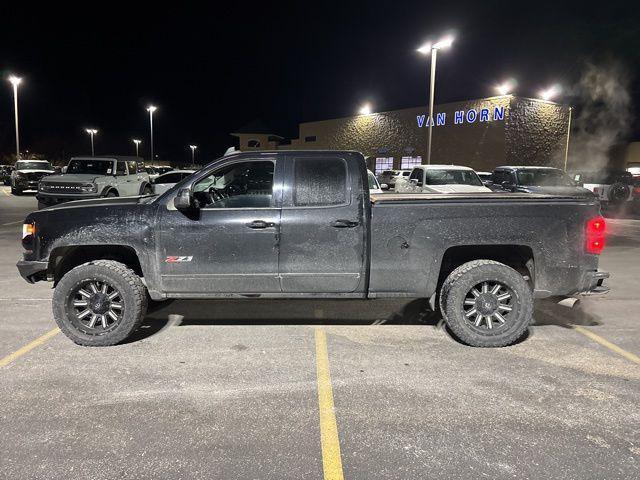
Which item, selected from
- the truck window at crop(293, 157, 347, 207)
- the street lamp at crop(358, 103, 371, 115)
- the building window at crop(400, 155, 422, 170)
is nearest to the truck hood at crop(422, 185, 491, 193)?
the truck window at crop(293, 157, 347, 207)

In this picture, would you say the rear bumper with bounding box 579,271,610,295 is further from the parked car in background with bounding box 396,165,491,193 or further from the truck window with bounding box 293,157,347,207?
the parked car in background with bounding box 396,165,491,193

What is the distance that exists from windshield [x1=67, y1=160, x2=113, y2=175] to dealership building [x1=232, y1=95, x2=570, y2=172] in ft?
45.3

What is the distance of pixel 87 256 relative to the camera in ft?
17.6

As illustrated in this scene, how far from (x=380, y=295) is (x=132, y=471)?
2.82 metres

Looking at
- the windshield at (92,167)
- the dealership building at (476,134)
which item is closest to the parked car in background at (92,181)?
the windshield at (92,167)

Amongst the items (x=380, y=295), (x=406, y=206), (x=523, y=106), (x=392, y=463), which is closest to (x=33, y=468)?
(x=392, y=463)

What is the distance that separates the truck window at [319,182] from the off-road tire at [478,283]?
137 cm

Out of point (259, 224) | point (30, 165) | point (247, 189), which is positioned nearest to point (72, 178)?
point (247, 189)

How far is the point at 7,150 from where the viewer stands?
76.1m

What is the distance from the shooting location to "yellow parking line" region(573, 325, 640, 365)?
4.86 m

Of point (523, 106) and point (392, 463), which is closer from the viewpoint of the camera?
point (392, 463)

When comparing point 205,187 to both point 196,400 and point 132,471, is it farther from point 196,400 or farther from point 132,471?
point 132,471

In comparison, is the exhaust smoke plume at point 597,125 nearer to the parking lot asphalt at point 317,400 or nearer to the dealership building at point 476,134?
the dealership building at point 476,134

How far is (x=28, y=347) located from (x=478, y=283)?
14.3 ft
